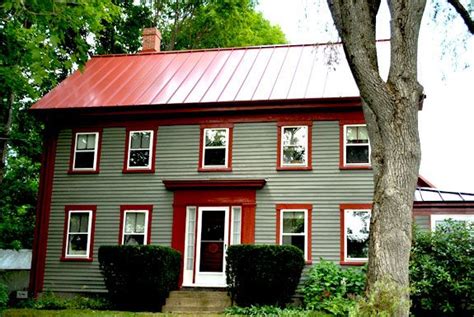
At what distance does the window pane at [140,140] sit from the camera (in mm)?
17906

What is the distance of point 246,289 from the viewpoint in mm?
14656

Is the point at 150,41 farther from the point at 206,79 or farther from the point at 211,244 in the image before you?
the point at 211,244

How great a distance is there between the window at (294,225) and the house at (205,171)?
0.04 metres

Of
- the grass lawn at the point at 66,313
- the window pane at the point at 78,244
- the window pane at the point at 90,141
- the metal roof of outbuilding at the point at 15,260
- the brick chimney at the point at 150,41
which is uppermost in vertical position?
the brick chimney at the point at 150,41

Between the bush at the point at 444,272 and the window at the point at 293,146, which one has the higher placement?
the window at the point at 293,146

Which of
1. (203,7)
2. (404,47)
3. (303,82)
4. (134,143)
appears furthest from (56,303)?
(203,7)

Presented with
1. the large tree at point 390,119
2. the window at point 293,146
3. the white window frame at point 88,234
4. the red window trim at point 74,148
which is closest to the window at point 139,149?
the red window trim at point 74,148

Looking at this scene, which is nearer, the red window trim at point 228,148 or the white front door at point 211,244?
the white front door at point 211,244

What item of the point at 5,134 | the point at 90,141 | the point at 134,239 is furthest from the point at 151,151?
the point at 5,134

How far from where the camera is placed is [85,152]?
59.8 ft

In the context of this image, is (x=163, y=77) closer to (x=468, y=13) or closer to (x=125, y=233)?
(x=125, y=233)

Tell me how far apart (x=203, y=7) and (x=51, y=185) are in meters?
14.5

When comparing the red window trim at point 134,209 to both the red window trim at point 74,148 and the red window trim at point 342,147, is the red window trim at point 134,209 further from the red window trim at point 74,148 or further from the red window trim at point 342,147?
the red window trim at point 342,147

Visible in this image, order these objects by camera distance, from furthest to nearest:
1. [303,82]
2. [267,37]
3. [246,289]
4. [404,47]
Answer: [267,37]
[303,82]
[246,289]
[404,47]
